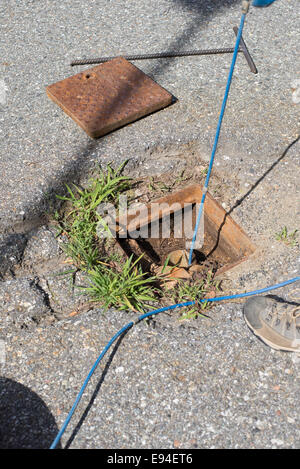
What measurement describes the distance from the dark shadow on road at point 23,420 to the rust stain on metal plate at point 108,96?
5.33ft

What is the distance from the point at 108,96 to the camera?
9.73 feet

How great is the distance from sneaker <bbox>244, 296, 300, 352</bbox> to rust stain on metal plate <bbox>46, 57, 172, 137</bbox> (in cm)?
149

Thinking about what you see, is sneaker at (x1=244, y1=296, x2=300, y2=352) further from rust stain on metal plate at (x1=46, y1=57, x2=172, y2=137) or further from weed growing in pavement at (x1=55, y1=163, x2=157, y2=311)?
rust stain on metal plate at (x1=46, y1=57, x2=172, y2=137)

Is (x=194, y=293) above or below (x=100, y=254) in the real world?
below

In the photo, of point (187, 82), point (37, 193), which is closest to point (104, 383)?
point (37, 193)

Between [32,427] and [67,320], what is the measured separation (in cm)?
49

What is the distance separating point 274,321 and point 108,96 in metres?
1.86

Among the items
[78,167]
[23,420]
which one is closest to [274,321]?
[23,420]

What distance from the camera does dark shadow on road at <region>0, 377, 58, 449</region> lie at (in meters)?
1.67

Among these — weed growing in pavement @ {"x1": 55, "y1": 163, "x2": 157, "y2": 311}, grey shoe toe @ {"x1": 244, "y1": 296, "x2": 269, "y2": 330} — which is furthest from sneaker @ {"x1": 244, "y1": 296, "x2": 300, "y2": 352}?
weed growing in pavement @ {"x1": 55, "y1": 163, "x2": 157, "y2": 311}

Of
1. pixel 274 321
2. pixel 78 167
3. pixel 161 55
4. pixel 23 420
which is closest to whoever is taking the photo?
pixel 23 420

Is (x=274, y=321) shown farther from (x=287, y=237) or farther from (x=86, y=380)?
(x=86, y=380)

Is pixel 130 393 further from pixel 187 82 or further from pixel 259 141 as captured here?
pixel 187 82
